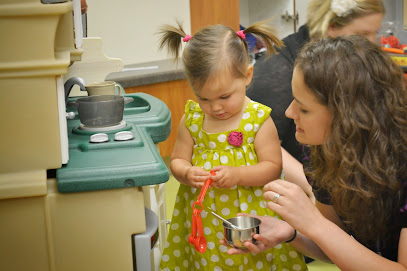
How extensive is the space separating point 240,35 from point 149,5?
272cm

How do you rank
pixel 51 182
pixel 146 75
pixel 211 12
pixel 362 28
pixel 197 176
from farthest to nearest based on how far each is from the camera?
pixel 211 12
pixel 146 75
pixel 362 28
pixel 197 176
pixel 51 182

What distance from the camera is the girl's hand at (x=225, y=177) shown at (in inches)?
70.8

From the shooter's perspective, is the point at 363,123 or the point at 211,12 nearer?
the point at 363,123

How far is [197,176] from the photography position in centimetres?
180

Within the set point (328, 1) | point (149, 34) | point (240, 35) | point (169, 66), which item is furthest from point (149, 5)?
point (240, 35)

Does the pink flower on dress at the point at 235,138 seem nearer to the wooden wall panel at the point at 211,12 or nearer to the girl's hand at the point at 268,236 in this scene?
the girl's hand at the point at 268,236

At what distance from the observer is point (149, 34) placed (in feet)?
15.1

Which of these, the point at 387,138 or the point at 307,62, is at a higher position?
the point at 307,62

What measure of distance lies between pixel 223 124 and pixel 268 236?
1.52 feet

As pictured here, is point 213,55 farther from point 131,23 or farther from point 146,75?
point 131,23

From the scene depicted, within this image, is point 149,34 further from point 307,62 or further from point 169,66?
point 307,62

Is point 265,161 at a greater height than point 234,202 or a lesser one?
greater

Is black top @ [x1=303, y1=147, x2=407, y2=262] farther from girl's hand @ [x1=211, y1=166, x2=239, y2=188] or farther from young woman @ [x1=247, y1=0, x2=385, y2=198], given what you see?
young woman @ [x1=247, y1=0, x2=385, y2=198]

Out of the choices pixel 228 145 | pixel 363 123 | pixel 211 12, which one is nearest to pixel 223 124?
pixel 228 145
